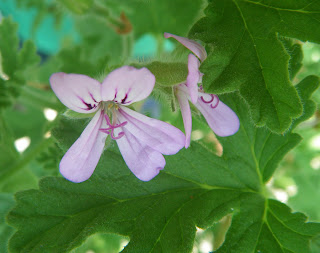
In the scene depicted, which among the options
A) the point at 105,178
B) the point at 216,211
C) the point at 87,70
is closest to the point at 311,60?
the point at 87,70

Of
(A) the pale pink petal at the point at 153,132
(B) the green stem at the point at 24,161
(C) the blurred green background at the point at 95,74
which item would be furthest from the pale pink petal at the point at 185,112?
(B) the green stem at the point at 24,161

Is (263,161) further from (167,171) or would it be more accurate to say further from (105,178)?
(105,178)

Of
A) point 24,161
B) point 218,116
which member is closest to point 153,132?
point 218,116

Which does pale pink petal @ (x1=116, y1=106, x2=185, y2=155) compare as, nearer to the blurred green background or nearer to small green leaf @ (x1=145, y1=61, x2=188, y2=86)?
small green leaf @ (x1=145, y1=61, x2=188, y2=86)

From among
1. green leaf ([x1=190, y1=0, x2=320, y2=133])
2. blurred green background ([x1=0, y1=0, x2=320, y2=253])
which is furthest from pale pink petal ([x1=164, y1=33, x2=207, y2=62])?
blurred green background ([x1=0, y1=0, x2=320, y2=253])

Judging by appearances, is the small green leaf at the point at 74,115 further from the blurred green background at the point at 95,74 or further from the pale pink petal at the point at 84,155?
the blurred green background at the point at 95,74

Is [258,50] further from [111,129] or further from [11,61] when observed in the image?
[11,61]
